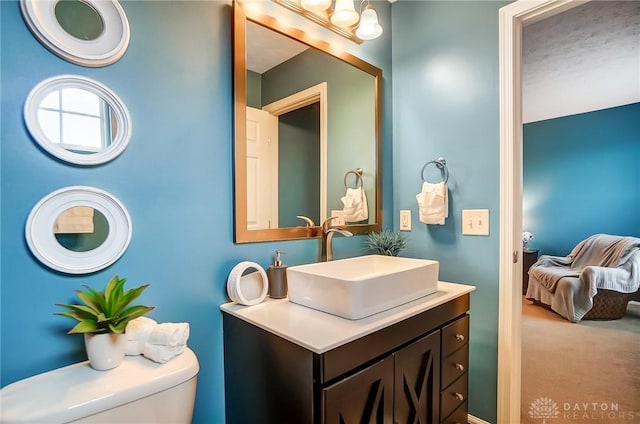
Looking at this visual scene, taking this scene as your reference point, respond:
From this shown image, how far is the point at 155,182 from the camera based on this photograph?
1.01 metres

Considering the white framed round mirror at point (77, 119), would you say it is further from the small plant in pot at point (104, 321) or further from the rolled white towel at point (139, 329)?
the rolled white towel at point (139, 329)

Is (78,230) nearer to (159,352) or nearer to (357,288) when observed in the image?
(159,352)

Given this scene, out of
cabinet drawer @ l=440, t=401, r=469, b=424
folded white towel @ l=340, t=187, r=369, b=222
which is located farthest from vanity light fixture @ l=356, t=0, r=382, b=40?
cabinet drawer @ l=440, t=401, r=469, b=424

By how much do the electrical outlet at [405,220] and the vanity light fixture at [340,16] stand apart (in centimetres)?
99

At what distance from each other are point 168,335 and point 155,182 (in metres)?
0.49

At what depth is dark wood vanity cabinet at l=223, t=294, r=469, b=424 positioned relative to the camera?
2.72 ft

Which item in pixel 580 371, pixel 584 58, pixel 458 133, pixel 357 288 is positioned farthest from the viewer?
pixel 584 58

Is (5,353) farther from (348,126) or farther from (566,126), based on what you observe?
(566,126)

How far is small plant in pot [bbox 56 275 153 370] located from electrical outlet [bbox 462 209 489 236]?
58.1 inches

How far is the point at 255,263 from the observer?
123 cm

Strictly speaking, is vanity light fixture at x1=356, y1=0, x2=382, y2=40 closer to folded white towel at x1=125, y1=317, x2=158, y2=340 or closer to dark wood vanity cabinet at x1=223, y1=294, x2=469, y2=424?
dark wood vanity cabinet at x1=223, y1=294, x2=469, y2=424

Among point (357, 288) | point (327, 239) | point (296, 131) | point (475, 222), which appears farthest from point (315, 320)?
point (475, 222)

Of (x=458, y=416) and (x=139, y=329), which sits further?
(x=458, y=416)

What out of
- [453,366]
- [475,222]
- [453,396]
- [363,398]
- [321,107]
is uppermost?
[321,107]
